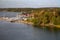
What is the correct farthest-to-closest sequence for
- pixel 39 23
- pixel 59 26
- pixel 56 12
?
pixel 56 12 → pixel 39 23 → pixel 59 26

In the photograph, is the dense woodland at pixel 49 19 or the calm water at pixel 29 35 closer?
the calm water at pixel 29 35

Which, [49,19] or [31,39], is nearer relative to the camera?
[31,39]

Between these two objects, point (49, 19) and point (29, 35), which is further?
point (49, 19)

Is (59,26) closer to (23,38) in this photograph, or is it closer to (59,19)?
(59,19)

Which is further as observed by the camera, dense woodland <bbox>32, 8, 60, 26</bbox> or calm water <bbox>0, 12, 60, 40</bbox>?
dense woodland <bbox>32, 8, 60, 26</bbox>

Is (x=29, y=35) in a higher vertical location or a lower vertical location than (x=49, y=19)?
higher

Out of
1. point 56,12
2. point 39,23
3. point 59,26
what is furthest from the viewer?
point 56,12

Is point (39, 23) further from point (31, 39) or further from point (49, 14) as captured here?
point (31, 39)

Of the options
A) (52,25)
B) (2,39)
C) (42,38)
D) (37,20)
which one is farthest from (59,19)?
(2,39)

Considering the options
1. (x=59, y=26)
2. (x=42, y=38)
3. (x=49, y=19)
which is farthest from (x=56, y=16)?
(x=42, y=38)
